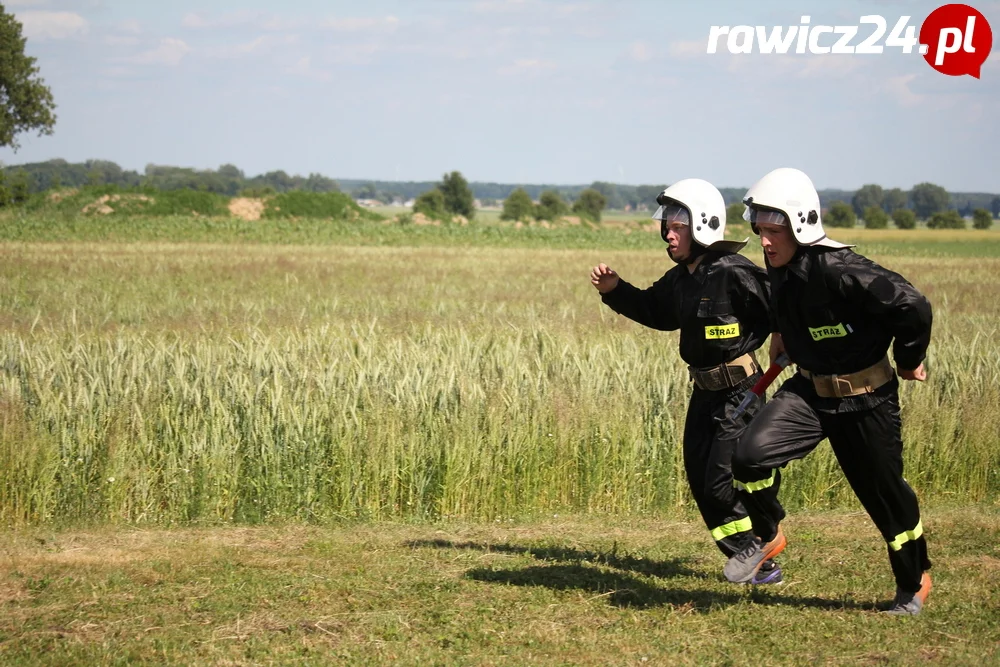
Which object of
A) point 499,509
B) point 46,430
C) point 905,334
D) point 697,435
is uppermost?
point 905,334

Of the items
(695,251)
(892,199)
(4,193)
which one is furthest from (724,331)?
(892,199)

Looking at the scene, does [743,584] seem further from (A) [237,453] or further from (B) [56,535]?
(B) [56,535]

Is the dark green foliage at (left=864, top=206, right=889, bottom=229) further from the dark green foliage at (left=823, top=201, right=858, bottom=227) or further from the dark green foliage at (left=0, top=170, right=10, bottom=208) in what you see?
the dark green foliage at (left=0, top=170, right=10, bottom=208)

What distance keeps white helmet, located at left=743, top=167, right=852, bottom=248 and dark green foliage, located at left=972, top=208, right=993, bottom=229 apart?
111 meters

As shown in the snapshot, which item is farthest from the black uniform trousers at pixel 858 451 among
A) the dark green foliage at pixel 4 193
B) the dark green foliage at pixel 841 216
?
the dark green foliage at pixel 841 216

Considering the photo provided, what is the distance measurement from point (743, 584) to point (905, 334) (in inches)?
67.5

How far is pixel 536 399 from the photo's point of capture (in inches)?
320

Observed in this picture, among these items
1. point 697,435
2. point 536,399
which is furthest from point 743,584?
point 536,399

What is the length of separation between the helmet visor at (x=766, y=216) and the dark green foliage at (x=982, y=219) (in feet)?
365

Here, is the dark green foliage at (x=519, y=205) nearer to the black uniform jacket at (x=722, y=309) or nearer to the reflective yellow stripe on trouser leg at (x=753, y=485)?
the black uniform jacket at (x=722, y=309)

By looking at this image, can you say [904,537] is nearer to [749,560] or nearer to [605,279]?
[749,560]

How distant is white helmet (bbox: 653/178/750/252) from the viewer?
17.6 ft

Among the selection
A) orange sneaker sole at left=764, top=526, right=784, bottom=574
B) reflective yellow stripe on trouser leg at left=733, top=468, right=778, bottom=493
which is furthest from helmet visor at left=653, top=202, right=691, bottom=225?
orange sneaker sole at left=764, top=526, right=784, bottom=574

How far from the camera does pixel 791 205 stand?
15.8ft
